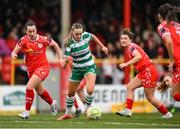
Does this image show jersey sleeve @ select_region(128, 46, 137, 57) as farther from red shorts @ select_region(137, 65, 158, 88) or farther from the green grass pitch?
the green grass pitch

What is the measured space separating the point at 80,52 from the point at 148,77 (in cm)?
157

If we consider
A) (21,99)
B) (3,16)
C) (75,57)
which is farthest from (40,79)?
(3,16)

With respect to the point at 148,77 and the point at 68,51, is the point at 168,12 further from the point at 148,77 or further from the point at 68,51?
the point at 68,51

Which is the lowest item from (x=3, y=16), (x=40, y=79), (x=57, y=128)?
(x=57, y=128)

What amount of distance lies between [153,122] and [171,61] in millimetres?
1663

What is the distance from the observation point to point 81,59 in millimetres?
18188

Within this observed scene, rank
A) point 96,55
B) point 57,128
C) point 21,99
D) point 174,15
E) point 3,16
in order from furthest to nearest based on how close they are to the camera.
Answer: point 3,16 < point 96,55 < point 21,99 < point 174,15 < point 57,128

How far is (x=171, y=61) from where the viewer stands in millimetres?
16250

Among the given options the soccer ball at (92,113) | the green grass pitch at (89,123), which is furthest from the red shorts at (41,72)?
the soccer ball at (92,113)

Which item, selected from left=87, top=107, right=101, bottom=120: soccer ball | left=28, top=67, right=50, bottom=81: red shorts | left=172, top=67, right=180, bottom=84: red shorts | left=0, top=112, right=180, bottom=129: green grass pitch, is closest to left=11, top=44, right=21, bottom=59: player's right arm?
left=28, top=67, right=50, bottom=81: red shorts

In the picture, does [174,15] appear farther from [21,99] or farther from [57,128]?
[21,99]

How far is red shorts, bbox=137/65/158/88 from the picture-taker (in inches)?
715

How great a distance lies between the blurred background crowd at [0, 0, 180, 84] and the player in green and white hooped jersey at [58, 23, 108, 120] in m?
7.11

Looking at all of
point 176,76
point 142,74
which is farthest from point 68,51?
point 176,76
